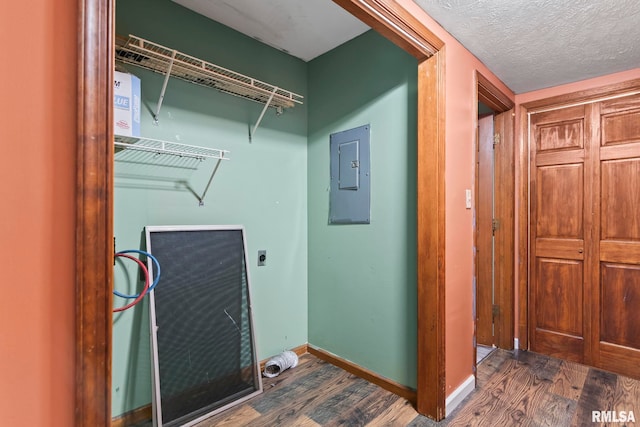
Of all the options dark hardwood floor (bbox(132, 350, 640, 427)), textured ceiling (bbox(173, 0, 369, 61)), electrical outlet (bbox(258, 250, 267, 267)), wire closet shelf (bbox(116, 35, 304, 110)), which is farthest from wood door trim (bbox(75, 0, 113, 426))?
electrical outlet (bbox(258, 250, 267, 267))

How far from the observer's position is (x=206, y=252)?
79.2 inches

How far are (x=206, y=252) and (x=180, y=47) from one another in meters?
1.31

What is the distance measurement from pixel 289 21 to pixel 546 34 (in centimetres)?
159

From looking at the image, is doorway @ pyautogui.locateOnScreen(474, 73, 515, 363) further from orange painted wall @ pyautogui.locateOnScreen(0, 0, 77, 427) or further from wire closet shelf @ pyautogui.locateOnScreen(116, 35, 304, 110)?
orange painted wall @ pyautogui.locateOnScreen(0, 0, 77, 427)

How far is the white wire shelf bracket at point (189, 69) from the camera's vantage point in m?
1.62

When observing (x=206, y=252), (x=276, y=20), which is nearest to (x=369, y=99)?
(x=276, y=20)

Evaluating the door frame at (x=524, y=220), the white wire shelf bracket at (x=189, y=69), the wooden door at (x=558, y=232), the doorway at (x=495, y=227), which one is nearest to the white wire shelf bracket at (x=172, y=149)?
the white wire shelf bracket at (x=189, y=69)

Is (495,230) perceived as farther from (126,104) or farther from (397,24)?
(126,104)

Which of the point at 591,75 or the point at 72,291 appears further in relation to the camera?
the point at 591,75

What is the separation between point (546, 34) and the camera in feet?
6.07

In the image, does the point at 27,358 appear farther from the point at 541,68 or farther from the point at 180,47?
the point at 541,68

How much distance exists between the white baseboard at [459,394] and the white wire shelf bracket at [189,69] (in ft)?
7.30

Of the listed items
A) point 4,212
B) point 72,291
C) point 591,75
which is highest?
point 591,75

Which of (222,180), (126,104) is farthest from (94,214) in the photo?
(222,180)
